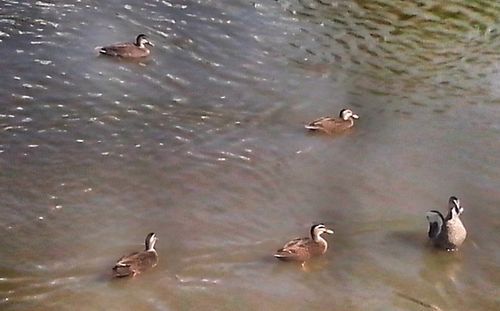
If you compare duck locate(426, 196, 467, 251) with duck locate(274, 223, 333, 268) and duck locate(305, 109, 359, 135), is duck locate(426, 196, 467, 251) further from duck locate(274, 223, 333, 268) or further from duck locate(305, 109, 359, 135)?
duck locate(305, 109, 359, 135)

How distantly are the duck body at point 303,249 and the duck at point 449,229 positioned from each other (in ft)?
4.22

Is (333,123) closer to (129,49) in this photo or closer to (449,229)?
(449,229)

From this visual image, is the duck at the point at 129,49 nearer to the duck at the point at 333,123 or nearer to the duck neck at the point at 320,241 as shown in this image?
the duck at the point at 333,123

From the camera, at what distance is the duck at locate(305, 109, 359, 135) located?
11.8m

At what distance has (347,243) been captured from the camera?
971cm

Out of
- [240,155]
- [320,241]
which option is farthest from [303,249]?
[240,155]

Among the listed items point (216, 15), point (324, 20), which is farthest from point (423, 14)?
point (216, 15)

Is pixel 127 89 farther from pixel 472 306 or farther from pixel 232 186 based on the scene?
pixel 472 306

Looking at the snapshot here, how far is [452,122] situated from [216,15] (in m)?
5.35

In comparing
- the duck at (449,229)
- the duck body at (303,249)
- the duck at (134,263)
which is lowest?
the duck at (134,263)

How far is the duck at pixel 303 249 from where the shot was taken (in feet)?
30.0

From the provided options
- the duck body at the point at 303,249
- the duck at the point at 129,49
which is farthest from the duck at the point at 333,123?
the duck at the point at 129,49

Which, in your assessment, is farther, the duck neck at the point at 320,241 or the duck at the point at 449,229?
the duck at the point at 449,229

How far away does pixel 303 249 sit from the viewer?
909 centimetres
